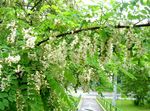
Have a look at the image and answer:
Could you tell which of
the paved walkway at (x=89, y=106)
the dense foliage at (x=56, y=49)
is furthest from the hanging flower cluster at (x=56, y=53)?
the paved walkway at (x=89, y=106)

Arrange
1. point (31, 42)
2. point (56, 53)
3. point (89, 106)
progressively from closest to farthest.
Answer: point (31, 42)
point (56, 53)
point (89, 106)

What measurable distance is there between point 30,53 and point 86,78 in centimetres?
98

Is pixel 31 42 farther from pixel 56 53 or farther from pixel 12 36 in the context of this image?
pixel 56 53

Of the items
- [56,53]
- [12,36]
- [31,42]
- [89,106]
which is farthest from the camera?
[89,106]

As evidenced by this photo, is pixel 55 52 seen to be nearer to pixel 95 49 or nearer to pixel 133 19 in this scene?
pixel 95 49

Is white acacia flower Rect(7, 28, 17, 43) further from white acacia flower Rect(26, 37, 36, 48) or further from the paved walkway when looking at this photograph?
the paved walkway

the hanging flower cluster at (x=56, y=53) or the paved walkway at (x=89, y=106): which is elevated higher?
the hanging flower cluster at (x=56, y=53)

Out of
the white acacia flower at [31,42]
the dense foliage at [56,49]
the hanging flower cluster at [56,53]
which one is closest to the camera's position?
the white acacia flower at [31,42]

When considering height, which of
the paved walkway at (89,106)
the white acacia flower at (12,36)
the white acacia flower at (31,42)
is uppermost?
the white acacia flower at (12,36)

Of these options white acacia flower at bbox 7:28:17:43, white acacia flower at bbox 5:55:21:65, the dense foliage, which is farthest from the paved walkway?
Result: white acacia flower at bbox 5:55:21:65

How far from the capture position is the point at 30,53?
11.8 ft

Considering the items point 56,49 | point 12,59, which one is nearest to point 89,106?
point 56,49

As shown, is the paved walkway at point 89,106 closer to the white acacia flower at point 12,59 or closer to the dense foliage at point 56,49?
the dense foliage at point 56,49

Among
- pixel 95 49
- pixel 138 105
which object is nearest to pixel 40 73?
pixel 95 49
